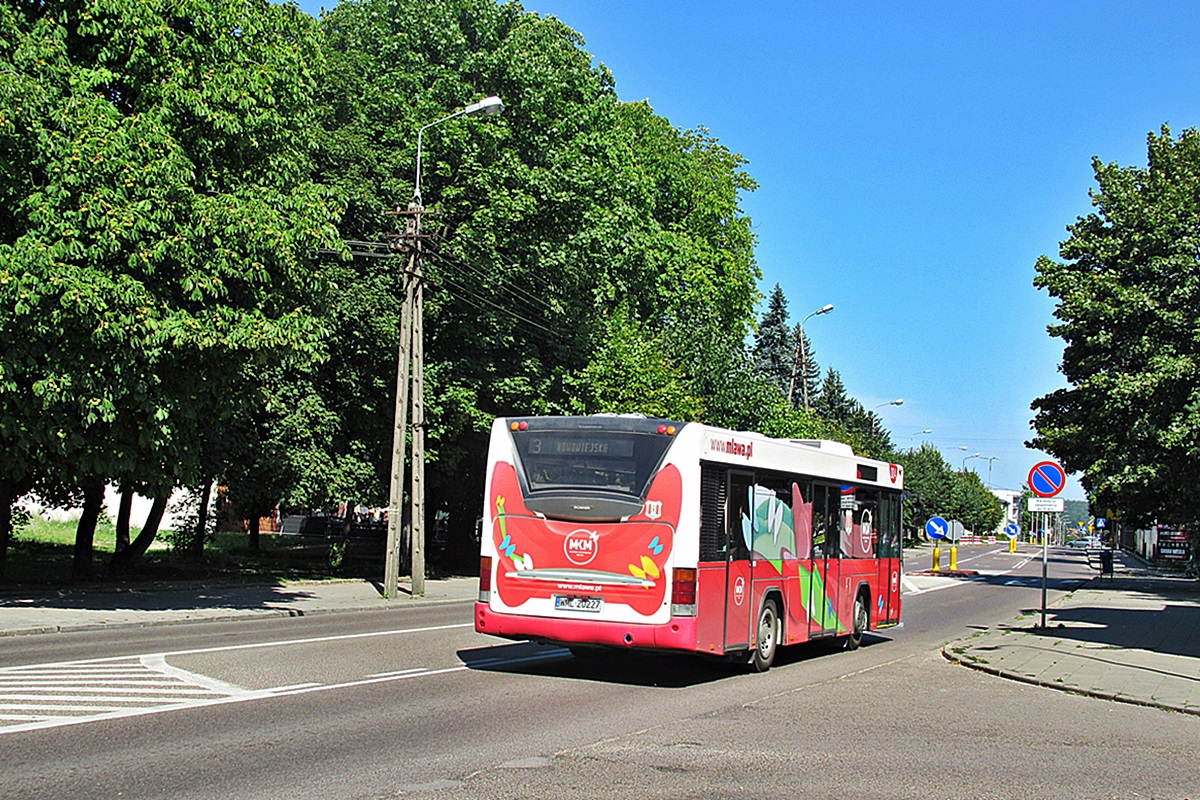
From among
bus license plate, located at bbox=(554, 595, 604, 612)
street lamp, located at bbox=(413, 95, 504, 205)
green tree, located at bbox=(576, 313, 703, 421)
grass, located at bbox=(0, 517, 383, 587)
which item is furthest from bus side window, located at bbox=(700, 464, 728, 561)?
green tree, located at bbox=(576, 313, 703, 421)

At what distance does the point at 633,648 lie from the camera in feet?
39.0

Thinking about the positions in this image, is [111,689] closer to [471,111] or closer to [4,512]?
[4,512]

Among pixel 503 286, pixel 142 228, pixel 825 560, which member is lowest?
pixel 825 560

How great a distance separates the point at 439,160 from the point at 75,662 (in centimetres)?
2042

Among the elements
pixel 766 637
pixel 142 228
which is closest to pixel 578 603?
pixel 766 637

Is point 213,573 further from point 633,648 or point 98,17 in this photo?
point 633,648

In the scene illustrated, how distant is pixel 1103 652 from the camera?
56.6ft

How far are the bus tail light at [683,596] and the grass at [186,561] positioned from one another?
57.8 ft

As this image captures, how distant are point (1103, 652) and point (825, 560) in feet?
16.3

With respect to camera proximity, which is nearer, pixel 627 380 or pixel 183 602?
pixel 183 602

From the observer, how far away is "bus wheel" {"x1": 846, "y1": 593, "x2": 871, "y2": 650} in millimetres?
17047

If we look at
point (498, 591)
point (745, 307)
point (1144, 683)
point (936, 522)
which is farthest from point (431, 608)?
point (745, 307)

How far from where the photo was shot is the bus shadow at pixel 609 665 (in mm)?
12844

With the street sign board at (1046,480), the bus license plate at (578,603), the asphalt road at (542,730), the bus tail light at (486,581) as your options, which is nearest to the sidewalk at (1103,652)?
the asphalt road at (542,730)
